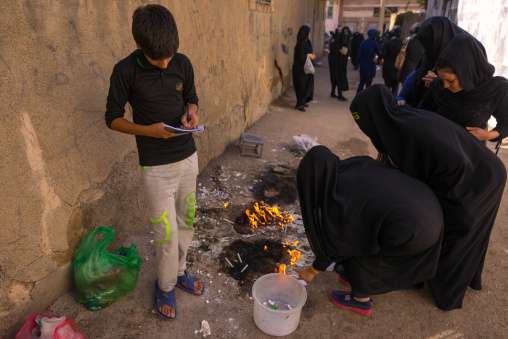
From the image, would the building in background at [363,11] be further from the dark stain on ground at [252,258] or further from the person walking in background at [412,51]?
the dark stain on ground at [252,258]

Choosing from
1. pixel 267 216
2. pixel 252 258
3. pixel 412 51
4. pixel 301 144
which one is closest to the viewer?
pixel 252 258

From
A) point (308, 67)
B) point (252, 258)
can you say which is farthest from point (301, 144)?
point (308, 67)

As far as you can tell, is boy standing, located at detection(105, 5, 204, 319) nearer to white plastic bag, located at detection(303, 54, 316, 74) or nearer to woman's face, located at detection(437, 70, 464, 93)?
woman's face, located at detection(437, 70, 464, 93)

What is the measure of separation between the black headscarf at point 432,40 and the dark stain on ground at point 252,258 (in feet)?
7.26

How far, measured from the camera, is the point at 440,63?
2740 mm

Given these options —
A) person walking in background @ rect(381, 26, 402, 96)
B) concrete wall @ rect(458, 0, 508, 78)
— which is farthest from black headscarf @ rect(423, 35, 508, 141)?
concrete wall @ rect(458, 0, 508, 78)

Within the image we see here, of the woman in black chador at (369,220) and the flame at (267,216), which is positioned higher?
the woman in black chador at (369,220)

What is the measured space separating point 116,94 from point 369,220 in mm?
1668

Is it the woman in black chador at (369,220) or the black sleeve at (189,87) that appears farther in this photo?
the black sleeve at (189,87)

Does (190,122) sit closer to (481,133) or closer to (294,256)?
(294,256)

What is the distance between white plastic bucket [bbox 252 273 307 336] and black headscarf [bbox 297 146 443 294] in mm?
279

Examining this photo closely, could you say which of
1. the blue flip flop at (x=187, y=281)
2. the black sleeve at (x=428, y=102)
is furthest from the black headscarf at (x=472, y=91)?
the blue flip flop at (x=187, y=281)

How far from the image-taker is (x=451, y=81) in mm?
2770

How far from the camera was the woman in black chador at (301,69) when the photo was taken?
796 cm
